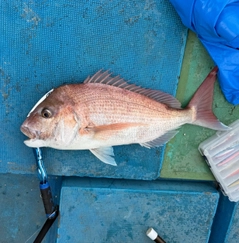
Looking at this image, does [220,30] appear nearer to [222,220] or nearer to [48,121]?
[48,121]

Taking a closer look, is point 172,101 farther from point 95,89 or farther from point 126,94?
point 95,89

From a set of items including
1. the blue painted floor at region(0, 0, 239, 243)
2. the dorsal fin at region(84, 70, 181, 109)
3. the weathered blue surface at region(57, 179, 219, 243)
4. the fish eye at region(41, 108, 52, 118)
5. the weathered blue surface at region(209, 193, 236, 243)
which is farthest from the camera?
the weathered blue surface at region(209, 193, 236, 243)

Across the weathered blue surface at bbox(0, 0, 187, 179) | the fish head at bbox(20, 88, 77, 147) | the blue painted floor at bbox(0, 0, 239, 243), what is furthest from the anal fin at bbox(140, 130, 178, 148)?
the fish head at bbox(20, 88, 77, 147)

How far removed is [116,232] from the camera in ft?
6.77

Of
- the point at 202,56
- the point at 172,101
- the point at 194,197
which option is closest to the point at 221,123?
the point at 172,101

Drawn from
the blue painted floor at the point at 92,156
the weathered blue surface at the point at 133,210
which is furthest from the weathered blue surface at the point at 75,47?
the weathered blue surface at the point at 133,210

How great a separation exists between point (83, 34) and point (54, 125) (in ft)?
2.12

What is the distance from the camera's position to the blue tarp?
153 centimetres

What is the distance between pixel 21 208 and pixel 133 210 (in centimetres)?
89

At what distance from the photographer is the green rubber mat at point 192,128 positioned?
190cm

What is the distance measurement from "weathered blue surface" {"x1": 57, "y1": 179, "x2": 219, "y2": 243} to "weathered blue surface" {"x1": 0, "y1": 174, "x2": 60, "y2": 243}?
0.27 meters

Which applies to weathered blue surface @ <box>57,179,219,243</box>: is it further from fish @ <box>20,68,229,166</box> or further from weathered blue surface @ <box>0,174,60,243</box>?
fish @ <box>20,68,229,166</box>

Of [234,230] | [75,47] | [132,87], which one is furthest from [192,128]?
[75,47]

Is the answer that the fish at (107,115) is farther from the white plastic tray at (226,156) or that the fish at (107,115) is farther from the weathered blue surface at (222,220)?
the weathered blue surface at (222,220)
